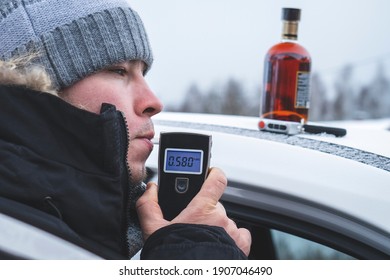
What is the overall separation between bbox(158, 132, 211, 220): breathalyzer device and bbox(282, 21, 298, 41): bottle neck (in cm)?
88

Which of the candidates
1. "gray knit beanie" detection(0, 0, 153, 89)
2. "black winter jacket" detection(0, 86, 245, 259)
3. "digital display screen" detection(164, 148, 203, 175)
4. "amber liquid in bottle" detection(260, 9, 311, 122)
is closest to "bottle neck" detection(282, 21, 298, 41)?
"amber liquid in bottle" detection(260, 9, 311, 122)

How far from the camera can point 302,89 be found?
2.33 metres

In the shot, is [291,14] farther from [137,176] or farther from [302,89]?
[137,176]

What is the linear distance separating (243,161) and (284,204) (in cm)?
20

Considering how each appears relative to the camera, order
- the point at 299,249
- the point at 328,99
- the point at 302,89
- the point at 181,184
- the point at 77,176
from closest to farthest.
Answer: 1. the point at 77,176
2. the point at 181,184
3. the point at 299,249
4. the point at 302,89
5. the point at 328,99

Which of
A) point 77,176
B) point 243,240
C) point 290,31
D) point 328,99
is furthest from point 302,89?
point 328,99

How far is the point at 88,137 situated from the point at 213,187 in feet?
1.03

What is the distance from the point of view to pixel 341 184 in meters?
1.63

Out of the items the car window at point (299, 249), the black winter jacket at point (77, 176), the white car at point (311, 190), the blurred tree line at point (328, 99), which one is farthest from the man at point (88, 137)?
the blurred tree line at point (328, 99)

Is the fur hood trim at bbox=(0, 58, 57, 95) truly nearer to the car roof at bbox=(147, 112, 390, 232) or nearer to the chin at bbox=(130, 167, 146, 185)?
the chin at bbox=(130, 167, 146, 185)

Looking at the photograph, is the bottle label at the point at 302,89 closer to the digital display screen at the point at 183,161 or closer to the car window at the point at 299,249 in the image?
the car window at the point at 299,249

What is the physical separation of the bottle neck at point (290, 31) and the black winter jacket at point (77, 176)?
3.36 ft

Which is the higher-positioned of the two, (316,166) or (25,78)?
(25,78)
